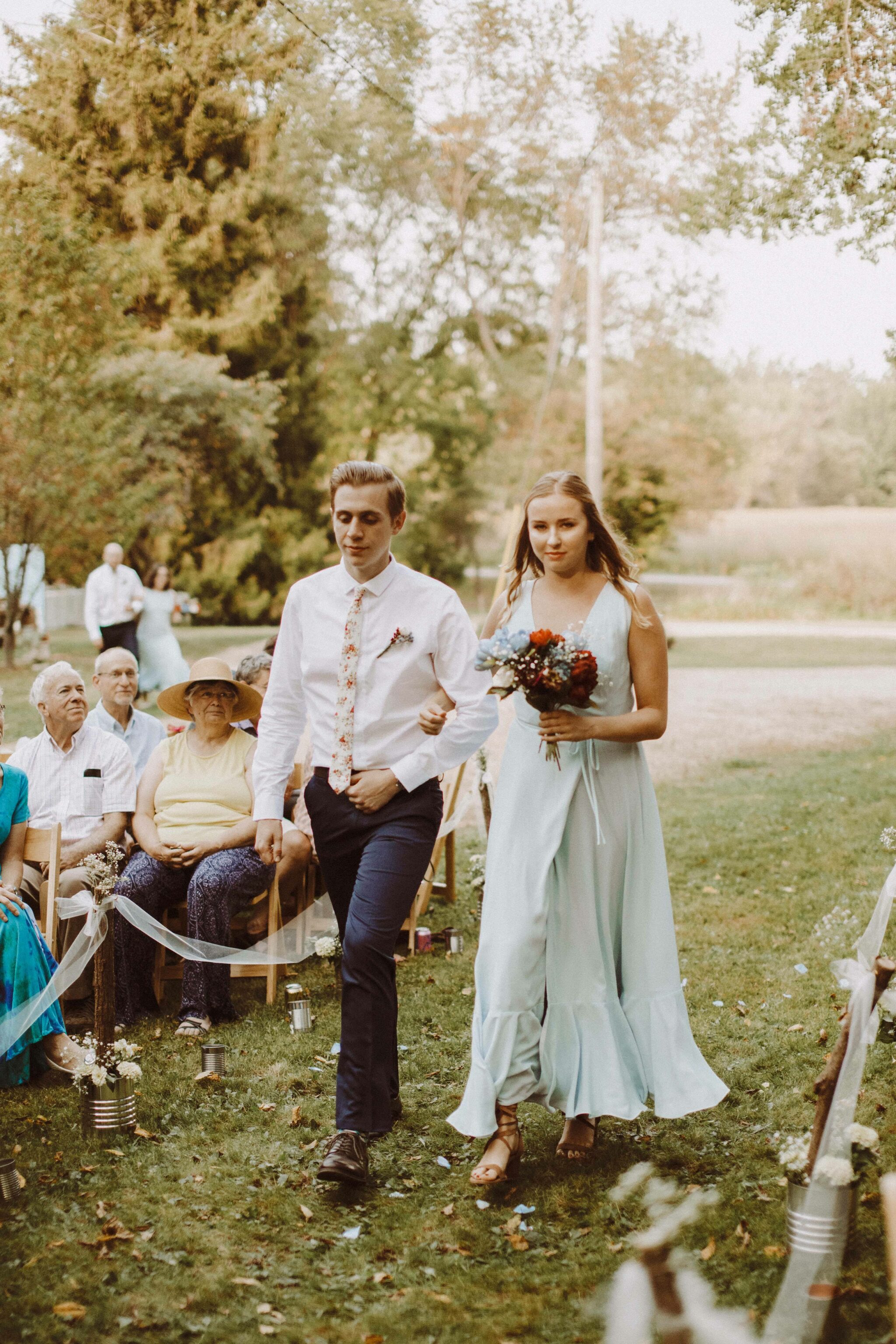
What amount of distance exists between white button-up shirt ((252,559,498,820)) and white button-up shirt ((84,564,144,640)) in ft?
32.7

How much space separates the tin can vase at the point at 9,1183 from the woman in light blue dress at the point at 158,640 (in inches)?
394

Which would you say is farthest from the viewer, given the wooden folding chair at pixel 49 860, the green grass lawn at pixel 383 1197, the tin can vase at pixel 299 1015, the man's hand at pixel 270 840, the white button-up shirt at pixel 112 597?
the white button-up shirt at pixel 112 597

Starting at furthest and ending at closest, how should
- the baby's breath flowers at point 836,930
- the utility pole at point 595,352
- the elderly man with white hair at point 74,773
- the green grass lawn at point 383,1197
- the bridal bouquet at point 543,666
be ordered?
the utility pole at point 595,352
the baby's breath flowers at point 836,930
the elderly man with white hair at point 74,773
the bridal bouquet at point 543,666
the green grass lawn at point 383,1197

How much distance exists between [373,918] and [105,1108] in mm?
1281

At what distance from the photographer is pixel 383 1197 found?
3633 millimetres

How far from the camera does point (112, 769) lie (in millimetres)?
5477

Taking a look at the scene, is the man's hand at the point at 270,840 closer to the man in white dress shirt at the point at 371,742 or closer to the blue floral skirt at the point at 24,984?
the man in white dress shirt at the point at 371,742

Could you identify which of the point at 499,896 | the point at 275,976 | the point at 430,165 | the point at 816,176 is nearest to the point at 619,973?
the point at 499,896

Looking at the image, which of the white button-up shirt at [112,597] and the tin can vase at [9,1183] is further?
the white button-up shirt at [112,597]

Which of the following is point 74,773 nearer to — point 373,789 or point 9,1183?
point 9,1183

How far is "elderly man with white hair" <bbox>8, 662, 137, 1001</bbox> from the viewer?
17.6 ft

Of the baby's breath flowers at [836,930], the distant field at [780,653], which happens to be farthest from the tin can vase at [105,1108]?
the distant field at [780,653]

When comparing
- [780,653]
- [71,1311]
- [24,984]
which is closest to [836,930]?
[24,984]

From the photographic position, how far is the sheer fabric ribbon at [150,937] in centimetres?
432
